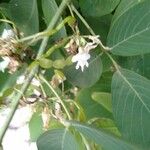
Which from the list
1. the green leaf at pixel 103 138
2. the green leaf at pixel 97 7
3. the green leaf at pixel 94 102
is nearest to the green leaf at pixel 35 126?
the green leaf at pixel 94 102

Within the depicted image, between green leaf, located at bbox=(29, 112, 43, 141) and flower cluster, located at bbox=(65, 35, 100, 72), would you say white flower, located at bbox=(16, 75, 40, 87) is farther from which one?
green leaf, located at bbox=(29, 112, 43, 141)

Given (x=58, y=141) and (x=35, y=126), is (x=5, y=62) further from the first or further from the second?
(x=35, y=126)

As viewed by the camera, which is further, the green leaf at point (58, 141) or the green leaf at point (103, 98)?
the green leaf at point (103, 98)

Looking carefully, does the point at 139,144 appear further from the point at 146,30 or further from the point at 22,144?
the point at 22,144

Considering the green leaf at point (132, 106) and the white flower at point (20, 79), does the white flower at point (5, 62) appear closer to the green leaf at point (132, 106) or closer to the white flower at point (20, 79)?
the white flower at point (20, 79)

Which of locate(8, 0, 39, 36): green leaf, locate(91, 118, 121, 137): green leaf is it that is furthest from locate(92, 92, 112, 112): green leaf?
locate(8, 0, 39, 36): green leaf

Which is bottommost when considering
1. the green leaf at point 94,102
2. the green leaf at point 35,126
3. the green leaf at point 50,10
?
the green leaf at point 35,126

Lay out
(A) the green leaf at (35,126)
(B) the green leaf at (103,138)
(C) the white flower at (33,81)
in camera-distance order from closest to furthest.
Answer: (B) the green leaf at (103,138), (C) the white flower at (33,81), (A) the green leaf at (35,126)

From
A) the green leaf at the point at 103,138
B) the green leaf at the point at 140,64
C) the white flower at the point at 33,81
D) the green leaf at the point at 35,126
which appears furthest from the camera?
the green leaf at the point at 35,126
